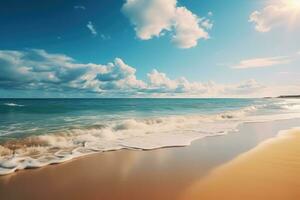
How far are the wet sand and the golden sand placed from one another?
0.28m

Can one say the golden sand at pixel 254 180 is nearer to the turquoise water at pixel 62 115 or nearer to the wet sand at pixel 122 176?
the wet sand at pixel 122 176

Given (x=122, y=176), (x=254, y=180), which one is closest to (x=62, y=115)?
(x=122, y=176)

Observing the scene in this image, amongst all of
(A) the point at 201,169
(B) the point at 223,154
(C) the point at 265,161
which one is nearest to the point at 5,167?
(A) the point at 201,169

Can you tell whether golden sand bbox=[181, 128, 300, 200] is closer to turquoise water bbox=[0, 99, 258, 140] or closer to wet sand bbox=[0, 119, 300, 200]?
wet sand bbox=[0, 119, 300, 200]

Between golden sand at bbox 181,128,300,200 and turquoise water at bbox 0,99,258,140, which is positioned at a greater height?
turquoise water at bbox 0,99,258,140

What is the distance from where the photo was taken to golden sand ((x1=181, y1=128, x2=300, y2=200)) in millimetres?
4785

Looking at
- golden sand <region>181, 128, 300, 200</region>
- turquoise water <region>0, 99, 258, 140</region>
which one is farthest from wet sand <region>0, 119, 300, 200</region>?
turquoise water <region>0, 99, 258, 140</region>

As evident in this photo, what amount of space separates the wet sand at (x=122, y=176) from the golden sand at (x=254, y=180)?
0.91 ft

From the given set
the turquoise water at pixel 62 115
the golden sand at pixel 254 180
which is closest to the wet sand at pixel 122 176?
the golden sand at pixel 254 180

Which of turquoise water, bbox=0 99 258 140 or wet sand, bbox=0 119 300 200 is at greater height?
turquoise water, bbox=0 99 258 140

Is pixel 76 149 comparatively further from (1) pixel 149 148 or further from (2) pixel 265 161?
(2) pixel 265 161

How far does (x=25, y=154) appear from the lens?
801 centimetres

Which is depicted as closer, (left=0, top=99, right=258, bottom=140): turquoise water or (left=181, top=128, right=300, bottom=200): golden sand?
(left=181, top=128, right=300, bottom=200): golden sand

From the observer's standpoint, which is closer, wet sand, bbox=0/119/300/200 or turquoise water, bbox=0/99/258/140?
wet sand, bbox=0/119/300/200
